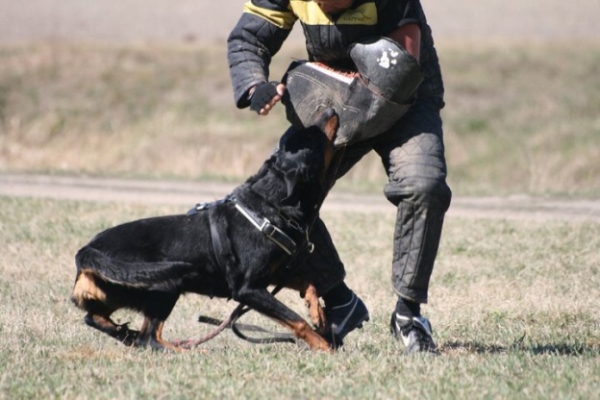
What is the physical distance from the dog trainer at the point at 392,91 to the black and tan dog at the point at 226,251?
27cm

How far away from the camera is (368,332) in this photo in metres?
6.09

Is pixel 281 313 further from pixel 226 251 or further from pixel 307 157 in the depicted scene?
pixel 307 157

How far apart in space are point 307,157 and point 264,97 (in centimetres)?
37

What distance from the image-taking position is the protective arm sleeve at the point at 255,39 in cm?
519

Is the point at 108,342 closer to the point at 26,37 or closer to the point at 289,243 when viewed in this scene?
the point at 289,243

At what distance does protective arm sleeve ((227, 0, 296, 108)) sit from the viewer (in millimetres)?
5191

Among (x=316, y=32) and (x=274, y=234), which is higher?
(x=316, y=32)

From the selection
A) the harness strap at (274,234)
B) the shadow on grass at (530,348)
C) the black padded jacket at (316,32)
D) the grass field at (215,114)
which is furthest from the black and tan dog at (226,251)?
the grass field at (215,114)

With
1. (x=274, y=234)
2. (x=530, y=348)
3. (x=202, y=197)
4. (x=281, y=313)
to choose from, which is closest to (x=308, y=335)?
(x=281, y=313)

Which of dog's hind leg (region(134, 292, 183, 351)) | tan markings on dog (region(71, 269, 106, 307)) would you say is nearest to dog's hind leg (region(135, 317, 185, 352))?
dog's hind leg (region(134, 292, 183, 351))

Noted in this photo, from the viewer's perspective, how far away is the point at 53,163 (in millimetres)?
18703

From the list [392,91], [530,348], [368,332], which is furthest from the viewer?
[368,332]

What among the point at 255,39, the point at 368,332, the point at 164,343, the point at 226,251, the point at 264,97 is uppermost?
the point at 255,39

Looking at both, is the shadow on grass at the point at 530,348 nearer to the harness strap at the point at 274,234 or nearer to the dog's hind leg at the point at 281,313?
the dog's hind leg at the point at 281,313
